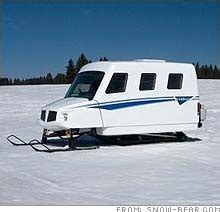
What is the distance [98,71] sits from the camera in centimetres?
1170

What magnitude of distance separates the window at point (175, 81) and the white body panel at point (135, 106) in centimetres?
11

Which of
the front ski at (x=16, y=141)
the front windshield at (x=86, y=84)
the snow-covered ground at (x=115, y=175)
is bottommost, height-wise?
the front ski at (x=16, y=141)

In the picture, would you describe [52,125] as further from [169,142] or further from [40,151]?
[169,142]

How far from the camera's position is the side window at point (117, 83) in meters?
11.4

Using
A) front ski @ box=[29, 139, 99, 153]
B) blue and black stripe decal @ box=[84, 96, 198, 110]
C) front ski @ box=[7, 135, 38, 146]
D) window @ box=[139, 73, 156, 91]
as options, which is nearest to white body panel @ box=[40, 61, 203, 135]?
blue and black stripe decal @ box=[84, 96, 198, 110]

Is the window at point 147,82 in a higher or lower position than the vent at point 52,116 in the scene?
higher

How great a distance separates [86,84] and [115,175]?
13.3 ft

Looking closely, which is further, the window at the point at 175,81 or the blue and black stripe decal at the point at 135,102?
the window at the point at 175,81

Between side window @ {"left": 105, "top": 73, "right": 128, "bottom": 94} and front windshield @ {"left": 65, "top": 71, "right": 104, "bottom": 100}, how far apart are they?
30 centimetres

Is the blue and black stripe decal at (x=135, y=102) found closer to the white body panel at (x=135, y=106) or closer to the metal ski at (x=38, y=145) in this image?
the white body panel at (x=135, y=106)

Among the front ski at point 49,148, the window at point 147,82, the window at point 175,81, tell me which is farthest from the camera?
the window at point 175,81

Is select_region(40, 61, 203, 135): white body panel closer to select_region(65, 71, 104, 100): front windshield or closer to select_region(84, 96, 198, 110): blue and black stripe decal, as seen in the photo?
select_region(84, 96, 198, 110): blue and black stripe decal

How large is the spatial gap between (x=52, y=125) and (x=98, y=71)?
1.90 m

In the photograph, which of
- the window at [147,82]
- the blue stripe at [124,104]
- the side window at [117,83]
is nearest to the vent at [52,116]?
the blue stripe at [124,104]
